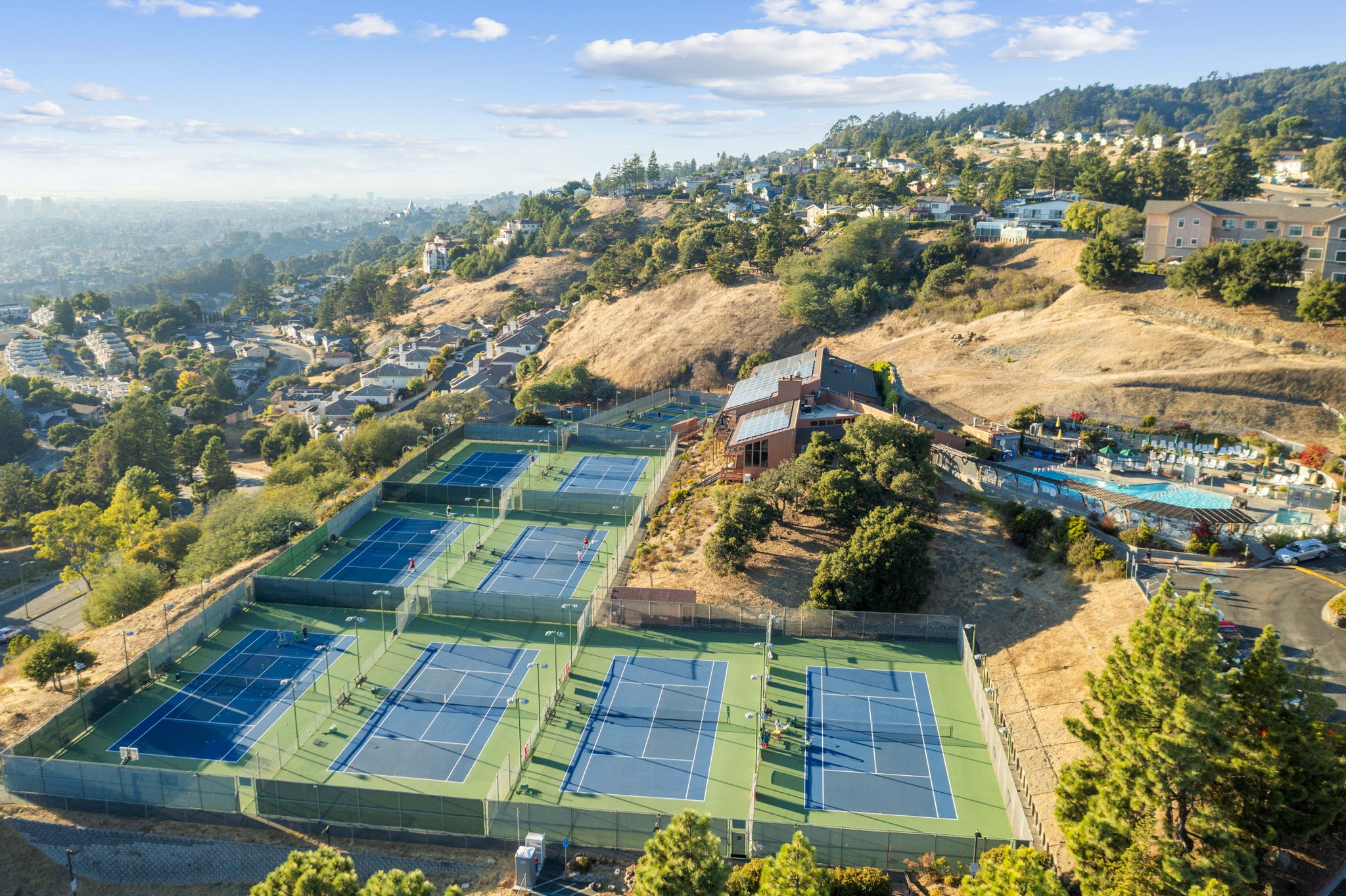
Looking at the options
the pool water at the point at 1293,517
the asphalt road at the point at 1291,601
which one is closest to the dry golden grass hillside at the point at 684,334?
the pool water at the point at 1293,517

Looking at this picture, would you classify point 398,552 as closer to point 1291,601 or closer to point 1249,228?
point 1291,601

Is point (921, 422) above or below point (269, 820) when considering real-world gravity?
above

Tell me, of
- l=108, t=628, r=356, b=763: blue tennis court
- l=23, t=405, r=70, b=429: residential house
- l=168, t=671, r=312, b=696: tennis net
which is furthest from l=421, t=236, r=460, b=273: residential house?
l=168, t=671, r=312, b=696: tennis net

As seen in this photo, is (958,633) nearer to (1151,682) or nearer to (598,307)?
(1151,682)

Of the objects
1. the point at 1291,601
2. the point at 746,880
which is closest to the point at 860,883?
the point at 746,880

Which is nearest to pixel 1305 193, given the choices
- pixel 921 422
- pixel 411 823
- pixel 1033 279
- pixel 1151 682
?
pixel 1033 279

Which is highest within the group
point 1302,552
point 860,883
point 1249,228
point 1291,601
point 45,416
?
point 1249,228

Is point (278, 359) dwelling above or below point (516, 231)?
below
